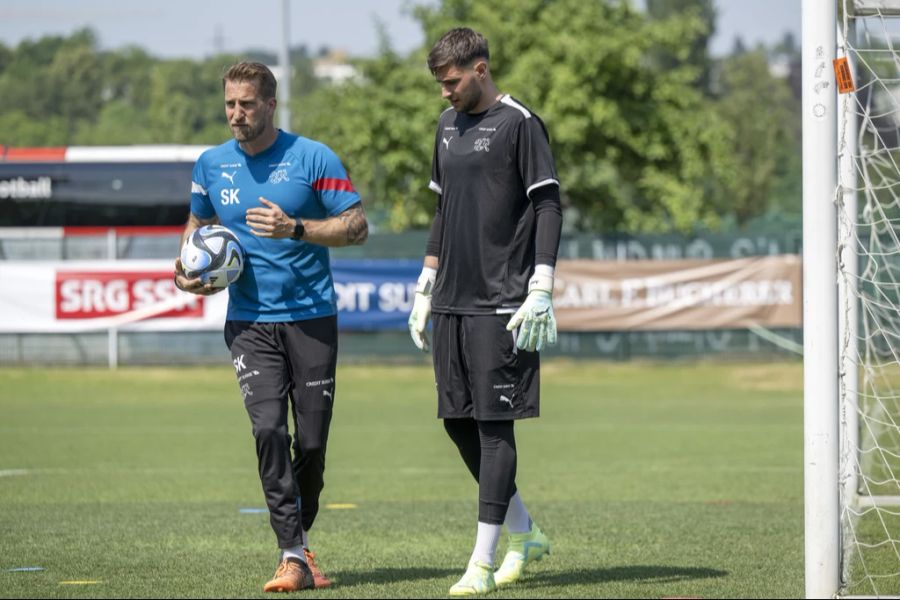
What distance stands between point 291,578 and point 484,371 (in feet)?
3.99

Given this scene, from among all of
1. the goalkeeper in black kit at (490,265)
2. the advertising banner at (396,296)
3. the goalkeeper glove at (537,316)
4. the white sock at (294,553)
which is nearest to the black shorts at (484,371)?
the goalkeeper in black kit at (490,265)

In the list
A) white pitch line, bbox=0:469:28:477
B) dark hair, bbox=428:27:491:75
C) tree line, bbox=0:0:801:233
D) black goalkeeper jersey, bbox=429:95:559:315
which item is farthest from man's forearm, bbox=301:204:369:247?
tree line, bbox=0:0:801:233

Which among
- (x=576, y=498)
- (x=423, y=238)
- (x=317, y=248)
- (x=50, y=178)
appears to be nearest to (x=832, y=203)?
(x=317, y=248)

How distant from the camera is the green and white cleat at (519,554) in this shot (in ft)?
21.6

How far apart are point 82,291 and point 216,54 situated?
180ft

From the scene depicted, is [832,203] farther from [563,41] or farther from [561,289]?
[563,41]

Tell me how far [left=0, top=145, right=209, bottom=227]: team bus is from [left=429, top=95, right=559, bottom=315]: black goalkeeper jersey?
2437 centimetres

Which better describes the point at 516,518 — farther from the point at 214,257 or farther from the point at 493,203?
the point at 214,257

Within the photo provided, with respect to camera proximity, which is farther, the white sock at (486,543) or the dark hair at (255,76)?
the dark hair at (255,76)

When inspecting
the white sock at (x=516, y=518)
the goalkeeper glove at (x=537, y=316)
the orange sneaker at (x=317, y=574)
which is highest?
the goalkeeper glove at (x=537, y=316)

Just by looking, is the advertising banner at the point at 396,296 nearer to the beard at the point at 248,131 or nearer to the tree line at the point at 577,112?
the tree line at the point at 577,112

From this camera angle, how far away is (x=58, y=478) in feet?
39.5

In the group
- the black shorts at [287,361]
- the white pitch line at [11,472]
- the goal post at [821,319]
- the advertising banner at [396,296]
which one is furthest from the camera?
the advertising banner at [396,296]

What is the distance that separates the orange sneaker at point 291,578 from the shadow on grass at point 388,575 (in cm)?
26
